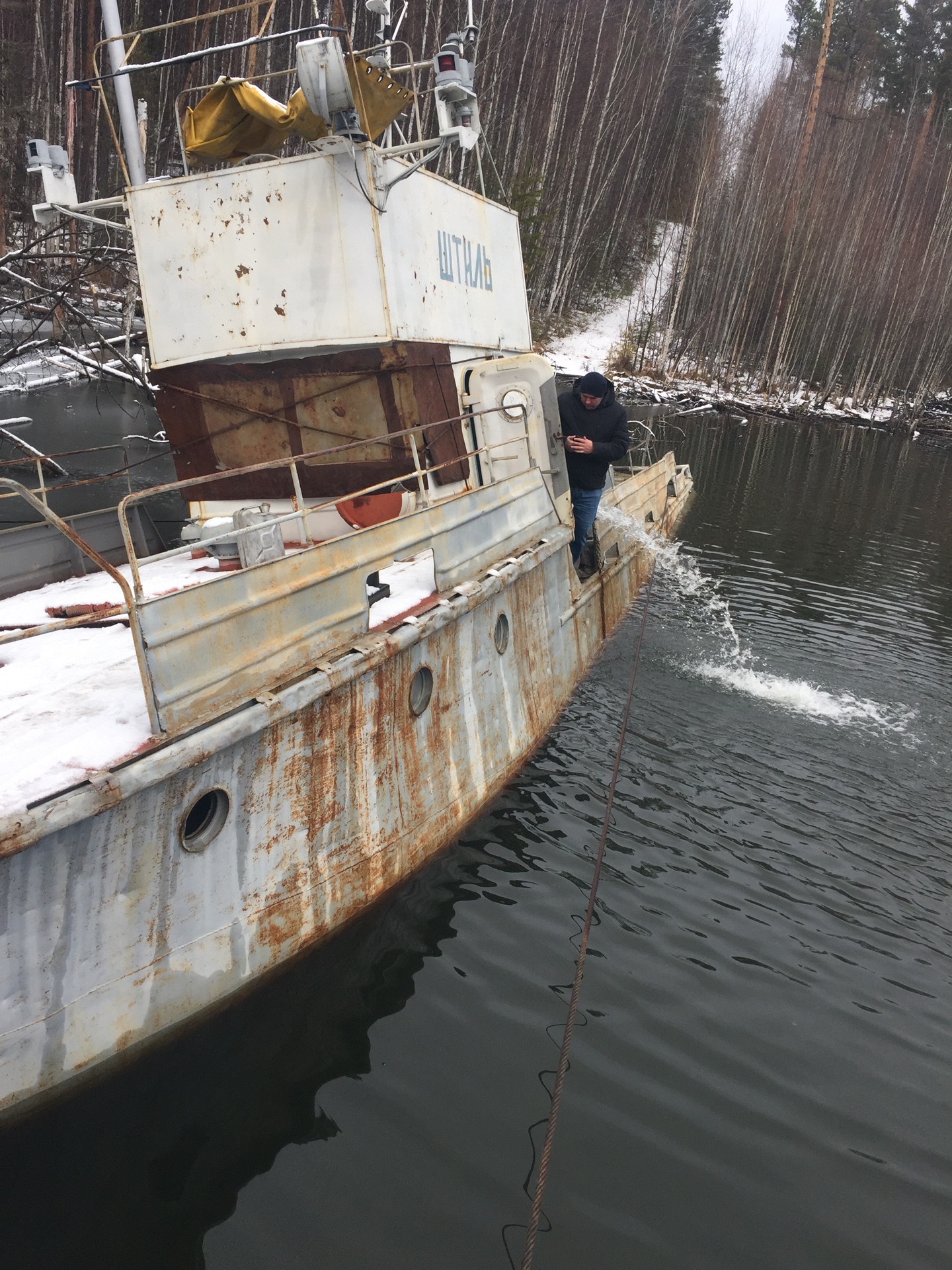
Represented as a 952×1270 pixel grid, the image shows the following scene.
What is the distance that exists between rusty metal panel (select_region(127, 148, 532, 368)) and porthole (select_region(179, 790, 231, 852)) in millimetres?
4225

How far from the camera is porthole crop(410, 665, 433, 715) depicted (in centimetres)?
612

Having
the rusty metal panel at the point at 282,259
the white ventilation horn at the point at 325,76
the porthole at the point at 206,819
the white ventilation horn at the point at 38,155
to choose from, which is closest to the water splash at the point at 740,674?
the rusty metal panel at the point at 282,259

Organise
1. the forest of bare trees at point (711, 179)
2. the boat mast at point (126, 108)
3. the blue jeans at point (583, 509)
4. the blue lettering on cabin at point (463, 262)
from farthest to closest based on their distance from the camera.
Result: the forest of bare trees at point (711, 179), the blue jeans at point (583, 509), the boat mast at point (126, 108), the blue lettering on cabin at point (463, 262)

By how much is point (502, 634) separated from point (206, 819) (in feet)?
11.4

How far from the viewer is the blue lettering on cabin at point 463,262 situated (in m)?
8.07

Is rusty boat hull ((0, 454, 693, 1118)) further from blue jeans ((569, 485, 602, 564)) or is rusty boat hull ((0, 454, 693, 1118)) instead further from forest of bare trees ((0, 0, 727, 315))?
forest of bare trees ((0, 0, 727, 315))

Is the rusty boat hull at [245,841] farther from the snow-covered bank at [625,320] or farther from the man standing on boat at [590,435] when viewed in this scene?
the snow-covered bank at [625,320]

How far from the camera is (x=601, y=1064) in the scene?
16.3 feet

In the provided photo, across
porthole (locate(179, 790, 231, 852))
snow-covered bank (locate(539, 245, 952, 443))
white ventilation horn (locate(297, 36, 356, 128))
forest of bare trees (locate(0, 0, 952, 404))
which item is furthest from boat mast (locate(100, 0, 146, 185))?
snow-covered bank (locate(539, 245, 952, 443))

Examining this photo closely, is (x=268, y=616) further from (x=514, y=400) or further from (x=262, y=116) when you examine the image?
(x=262, y=116)

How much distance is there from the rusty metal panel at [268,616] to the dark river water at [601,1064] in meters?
1.88

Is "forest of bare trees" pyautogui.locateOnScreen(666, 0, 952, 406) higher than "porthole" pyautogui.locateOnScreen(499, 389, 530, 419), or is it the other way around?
"forest of bare trees" pyautogui.locateOnScreen(666, 0, 952, 406)

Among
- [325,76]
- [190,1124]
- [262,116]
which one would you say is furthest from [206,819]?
[262,116]

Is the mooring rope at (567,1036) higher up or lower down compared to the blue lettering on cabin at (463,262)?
lower down
